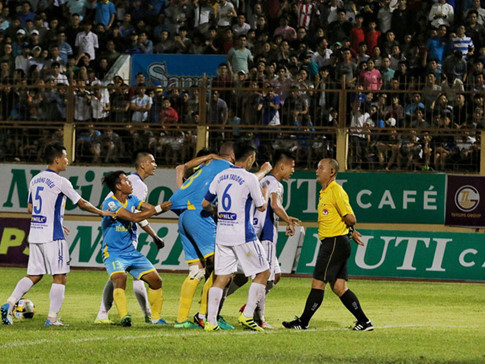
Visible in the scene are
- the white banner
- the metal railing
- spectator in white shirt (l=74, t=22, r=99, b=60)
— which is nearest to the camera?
the metal railing

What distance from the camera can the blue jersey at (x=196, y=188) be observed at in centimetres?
1238

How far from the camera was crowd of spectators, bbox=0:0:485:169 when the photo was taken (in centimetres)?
2150

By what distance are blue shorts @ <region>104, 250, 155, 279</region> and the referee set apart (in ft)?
6.37

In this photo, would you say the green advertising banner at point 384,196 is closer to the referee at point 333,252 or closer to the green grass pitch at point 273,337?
the green grass pitch at point 273,337

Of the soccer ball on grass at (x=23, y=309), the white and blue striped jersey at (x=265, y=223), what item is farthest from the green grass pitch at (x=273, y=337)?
the white and blue striped jersey at (x=265, y=223)

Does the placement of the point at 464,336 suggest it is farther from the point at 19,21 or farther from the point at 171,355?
the point at 19,21

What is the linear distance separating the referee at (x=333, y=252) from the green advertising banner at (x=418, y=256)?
8.49 meters

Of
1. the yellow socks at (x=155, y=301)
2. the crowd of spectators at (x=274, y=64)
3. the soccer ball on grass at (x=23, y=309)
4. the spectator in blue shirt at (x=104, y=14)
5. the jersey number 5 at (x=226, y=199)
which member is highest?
the spectator in blue shirt at (x=104, y=14)

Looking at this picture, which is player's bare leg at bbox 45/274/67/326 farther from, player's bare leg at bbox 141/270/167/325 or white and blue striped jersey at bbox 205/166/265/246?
white and blue striped jersey at bbox 205/166/265/246

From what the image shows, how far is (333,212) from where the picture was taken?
12.0m

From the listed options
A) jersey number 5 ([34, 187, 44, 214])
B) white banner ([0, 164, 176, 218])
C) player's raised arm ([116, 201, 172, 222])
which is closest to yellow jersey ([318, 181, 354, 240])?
player's raised arm ([116, 201, 172, 222])

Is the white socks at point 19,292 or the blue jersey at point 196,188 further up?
the blue jersey at point 196,188

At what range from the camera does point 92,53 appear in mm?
26656

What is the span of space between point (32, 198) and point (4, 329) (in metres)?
1.70
